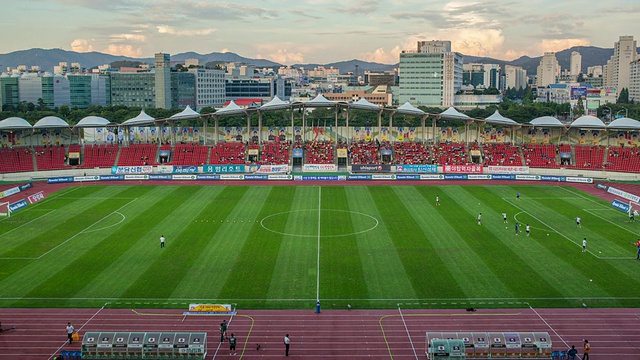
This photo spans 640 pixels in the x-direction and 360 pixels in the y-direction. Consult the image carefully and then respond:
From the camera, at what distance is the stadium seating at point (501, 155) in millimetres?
79875

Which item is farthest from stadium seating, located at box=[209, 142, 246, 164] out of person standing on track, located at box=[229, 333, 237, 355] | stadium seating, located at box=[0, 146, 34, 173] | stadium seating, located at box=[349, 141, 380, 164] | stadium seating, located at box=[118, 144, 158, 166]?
person standing on track, located at box=[229, 333, 237, 355]

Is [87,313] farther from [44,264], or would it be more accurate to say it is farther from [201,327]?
[44,264]

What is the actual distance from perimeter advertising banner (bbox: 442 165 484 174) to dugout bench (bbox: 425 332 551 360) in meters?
50.8

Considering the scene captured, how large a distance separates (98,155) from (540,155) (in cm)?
5782

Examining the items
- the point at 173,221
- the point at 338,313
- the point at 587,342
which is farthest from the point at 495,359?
the point at 173,221

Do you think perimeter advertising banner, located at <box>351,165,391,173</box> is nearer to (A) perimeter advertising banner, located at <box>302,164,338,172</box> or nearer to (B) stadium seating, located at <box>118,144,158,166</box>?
(A) perimeter advertising banner, located at <box>302,164,338,172</box>

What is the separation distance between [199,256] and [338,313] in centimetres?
1282

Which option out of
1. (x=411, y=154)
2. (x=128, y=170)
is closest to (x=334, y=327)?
(x=128, y=170)

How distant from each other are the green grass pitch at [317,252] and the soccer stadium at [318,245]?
0.19 metres

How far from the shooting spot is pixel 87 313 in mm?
31078

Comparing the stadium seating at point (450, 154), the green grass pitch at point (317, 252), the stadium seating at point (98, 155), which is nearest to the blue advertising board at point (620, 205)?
the green grass pitch at point (317, 252)

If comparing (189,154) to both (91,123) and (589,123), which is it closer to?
(91,123)

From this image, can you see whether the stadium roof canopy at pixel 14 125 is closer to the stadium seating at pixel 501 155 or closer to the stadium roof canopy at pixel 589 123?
the stadium seating at pixel 501 155

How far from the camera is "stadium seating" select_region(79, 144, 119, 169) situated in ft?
259
